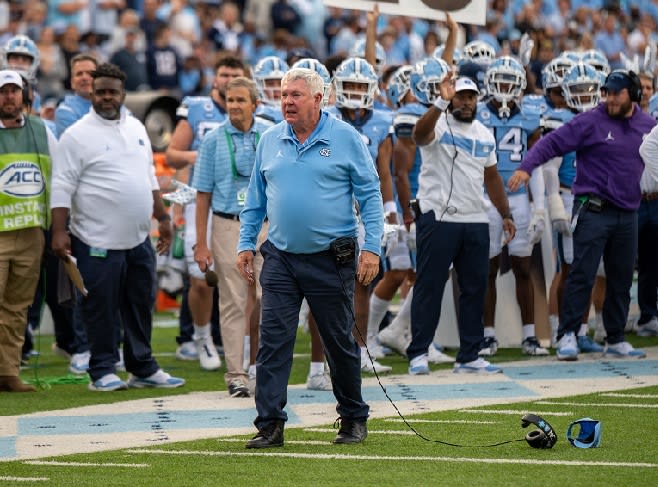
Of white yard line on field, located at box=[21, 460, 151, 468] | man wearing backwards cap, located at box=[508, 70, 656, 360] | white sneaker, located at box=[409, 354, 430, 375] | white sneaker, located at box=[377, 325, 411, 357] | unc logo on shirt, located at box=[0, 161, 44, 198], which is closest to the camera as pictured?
white yard line on field, located at box=[21, 460, 151, 468]

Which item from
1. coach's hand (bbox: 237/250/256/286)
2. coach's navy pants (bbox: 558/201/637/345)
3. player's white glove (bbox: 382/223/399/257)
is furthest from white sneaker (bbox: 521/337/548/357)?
coach's hand (bbox: 237/250/256/286)

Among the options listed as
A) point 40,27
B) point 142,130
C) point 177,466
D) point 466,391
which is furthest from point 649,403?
point 40,27

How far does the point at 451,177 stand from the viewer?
11.3m

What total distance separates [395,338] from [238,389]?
264cm

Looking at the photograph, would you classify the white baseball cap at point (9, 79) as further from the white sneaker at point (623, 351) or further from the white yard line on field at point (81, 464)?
the white sneaker at point (623, 351)

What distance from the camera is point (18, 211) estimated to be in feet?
35.3

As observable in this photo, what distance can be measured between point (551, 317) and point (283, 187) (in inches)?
218

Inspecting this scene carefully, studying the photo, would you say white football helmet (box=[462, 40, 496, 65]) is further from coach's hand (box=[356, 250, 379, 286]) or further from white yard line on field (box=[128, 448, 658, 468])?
white yard line on field (box=[128, 448, 658, 468])

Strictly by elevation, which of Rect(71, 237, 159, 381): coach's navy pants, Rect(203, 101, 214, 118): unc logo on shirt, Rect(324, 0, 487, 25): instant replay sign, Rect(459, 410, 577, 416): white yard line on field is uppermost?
Rect(324, 0, 487, 25): instant replay sign

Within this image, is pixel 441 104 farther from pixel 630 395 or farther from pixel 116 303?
pixel 116 303

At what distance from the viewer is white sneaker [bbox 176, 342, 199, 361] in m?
12.9

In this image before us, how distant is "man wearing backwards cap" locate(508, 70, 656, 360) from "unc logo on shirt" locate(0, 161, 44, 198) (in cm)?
346

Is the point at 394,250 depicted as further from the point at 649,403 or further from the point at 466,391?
the point at 649,403

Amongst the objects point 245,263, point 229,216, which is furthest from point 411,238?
point 245,263
